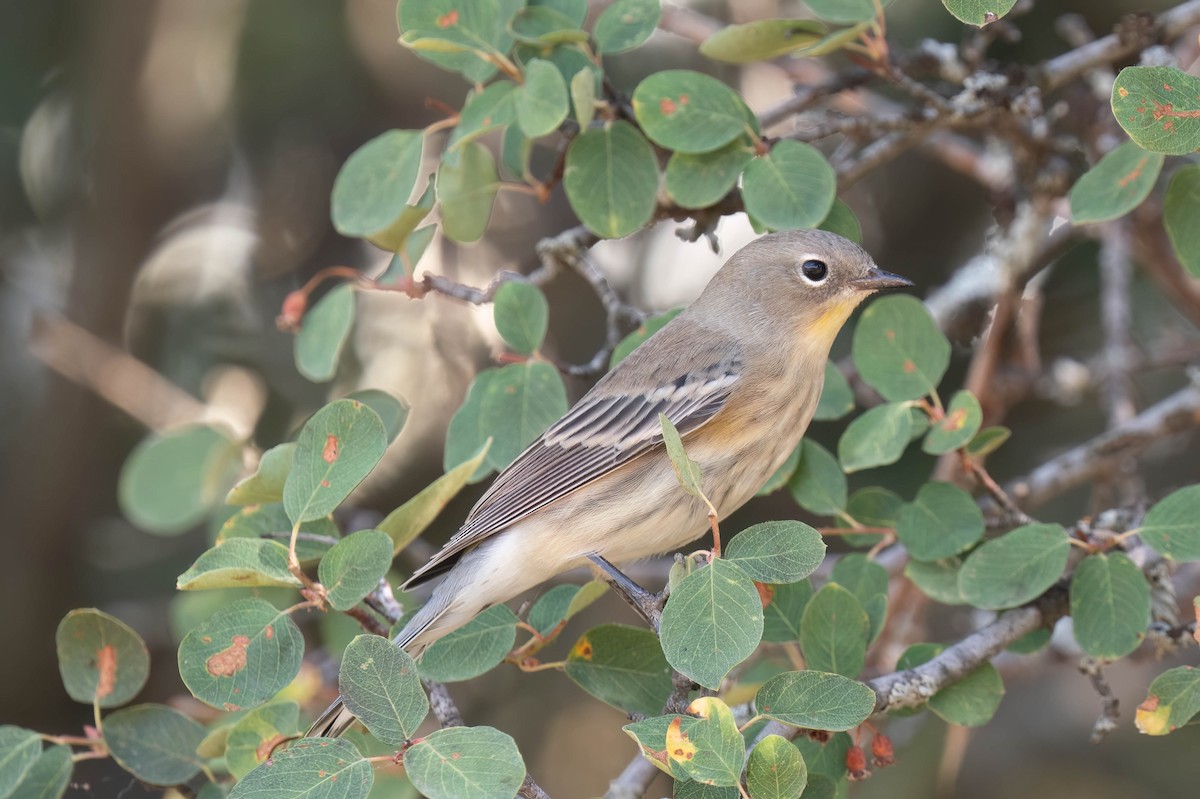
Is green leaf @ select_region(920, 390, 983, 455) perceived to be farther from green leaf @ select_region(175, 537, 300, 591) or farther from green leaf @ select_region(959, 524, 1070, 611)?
green leaf @ select_region(175, 537, 300, 591)

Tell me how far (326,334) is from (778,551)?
146cm

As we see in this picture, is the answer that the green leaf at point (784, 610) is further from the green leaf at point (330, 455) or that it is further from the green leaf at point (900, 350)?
the green leaf at point (330, 455)

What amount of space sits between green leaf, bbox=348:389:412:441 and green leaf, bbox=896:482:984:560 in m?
1.24

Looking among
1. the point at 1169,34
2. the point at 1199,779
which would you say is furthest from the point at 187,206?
the point at 1199,779

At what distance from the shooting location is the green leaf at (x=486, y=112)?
105 inches

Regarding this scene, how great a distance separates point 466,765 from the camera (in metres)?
1.91

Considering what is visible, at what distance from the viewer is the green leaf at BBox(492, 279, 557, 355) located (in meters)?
2.87

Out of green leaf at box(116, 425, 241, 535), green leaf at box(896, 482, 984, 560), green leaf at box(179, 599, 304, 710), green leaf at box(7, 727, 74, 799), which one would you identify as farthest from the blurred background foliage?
green leaf at box(179, 599, 304, 710)

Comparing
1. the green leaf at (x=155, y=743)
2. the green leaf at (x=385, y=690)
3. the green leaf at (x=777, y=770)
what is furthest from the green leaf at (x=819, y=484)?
the green leaf at (x=155, y=743)

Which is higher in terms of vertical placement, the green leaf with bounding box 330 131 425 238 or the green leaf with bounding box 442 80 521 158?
the green leaf with bounding box 442 80 521 158

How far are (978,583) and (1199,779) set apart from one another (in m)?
2.52

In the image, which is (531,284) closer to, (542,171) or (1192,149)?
(1192,149)

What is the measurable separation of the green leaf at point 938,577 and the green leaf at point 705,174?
97 centimetres

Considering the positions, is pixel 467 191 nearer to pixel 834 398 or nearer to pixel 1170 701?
pixel 834 398
